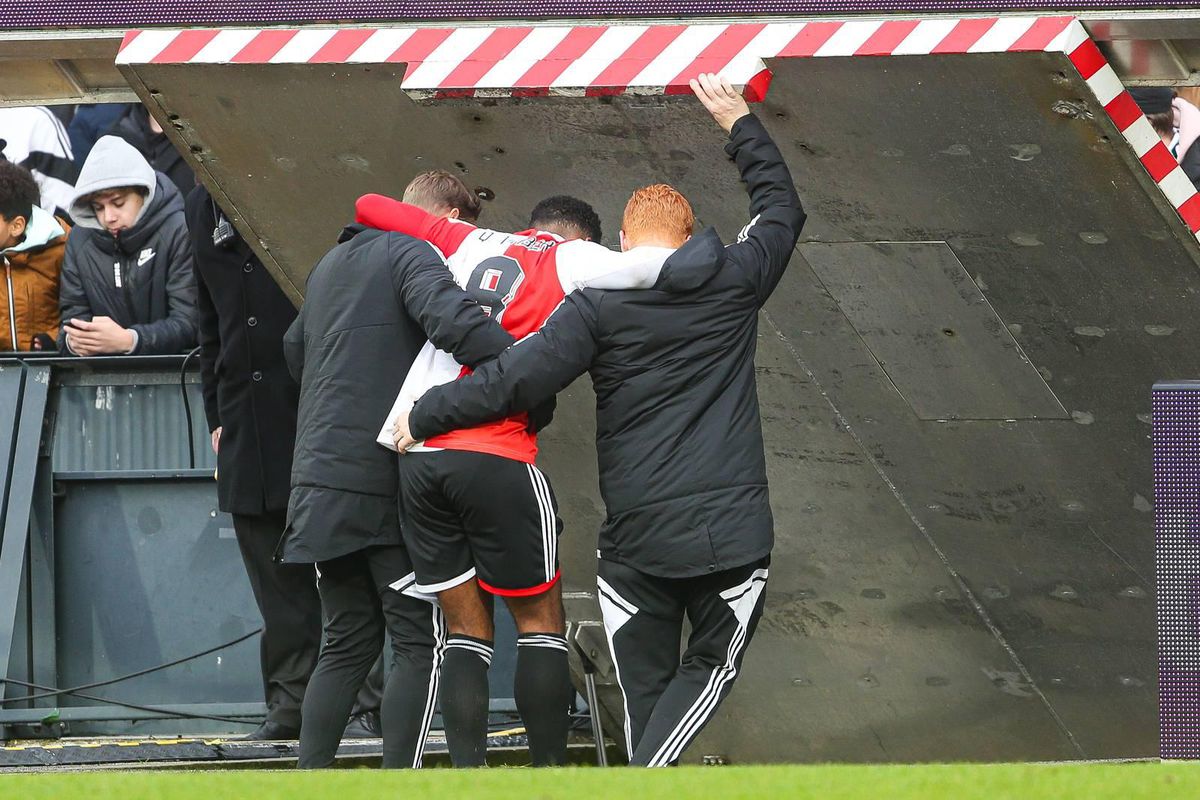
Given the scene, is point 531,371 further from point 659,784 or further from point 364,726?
point 364,726

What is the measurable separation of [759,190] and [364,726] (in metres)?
3.00

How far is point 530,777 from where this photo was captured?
3.67 meters

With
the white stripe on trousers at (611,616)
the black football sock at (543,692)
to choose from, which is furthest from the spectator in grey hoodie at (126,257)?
the white stripe on trousers at (611,616)

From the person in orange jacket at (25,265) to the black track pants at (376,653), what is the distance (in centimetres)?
301

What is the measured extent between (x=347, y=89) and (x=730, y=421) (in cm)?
145

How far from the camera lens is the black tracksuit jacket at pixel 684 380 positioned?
471 centimetres

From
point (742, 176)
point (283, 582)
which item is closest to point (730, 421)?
point (742, 176)

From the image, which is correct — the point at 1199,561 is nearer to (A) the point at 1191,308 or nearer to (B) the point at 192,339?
(A) the point at 1191,308

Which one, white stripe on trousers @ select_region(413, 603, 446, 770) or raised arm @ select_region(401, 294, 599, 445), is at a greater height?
raised arm @ select_region(401, 294, 599, 445)

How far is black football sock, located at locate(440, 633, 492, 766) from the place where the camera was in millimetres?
5027

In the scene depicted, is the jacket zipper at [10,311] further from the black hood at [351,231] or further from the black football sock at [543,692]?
the black football sock at [543,692]

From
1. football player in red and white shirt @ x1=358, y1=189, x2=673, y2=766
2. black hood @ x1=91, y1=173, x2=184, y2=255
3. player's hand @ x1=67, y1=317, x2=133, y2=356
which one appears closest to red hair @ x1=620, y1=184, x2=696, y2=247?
football player in red and white shirt @ x1=358, y1=189, x2=673, y2=766

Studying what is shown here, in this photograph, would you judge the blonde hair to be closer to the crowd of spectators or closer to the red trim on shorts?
the red trim on shorts

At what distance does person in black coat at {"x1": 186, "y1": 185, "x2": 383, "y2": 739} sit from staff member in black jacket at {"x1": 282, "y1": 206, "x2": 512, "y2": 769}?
1281mm
